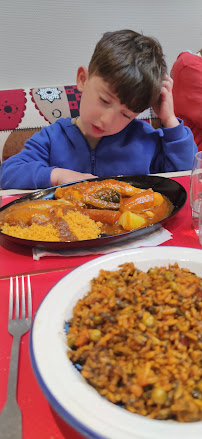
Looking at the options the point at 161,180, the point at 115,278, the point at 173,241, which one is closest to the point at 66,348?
the point at 115,278

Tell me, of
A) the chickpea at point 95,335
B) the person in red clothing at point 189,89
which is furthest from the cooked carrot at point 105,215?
the person in red clothing at point 189,89

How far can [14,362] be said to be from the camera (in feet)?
1.94

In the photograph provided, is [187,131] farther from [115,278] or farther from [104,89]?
[115,278]

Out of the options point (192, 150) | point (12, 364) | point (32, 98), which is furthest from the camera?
point (32, 98)

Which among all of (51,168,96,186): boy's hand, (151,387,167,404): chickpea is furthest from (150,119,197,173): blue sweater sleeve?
(151,387,167,404): chickpea

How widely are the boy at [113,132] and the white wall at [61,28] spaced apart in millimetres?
1310

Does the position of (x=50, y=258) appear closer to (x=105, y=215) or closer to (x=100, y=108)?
(x=105, y=215)

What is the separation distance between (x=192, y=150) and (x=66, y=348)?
54.8 inches

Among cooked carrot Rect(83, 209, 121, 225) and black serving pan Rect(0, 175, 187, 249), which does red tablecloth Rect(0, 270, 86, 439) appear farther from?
cooked carrot Rect(83, 209, 121, 225)

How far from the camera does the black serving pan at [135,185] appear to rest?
35.5 inches

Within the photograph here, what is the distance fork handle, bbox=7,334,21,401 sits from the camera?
0.54 meters

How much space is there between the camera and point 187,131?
1.75 metres

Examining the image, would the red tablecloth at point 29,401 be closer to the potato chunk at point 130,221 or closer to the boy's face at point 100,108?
the potato chunk at point 130,221

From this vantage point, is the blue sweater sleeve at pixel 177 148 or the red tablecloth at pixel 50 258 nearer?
the red tablecloth at pixel 50 258
